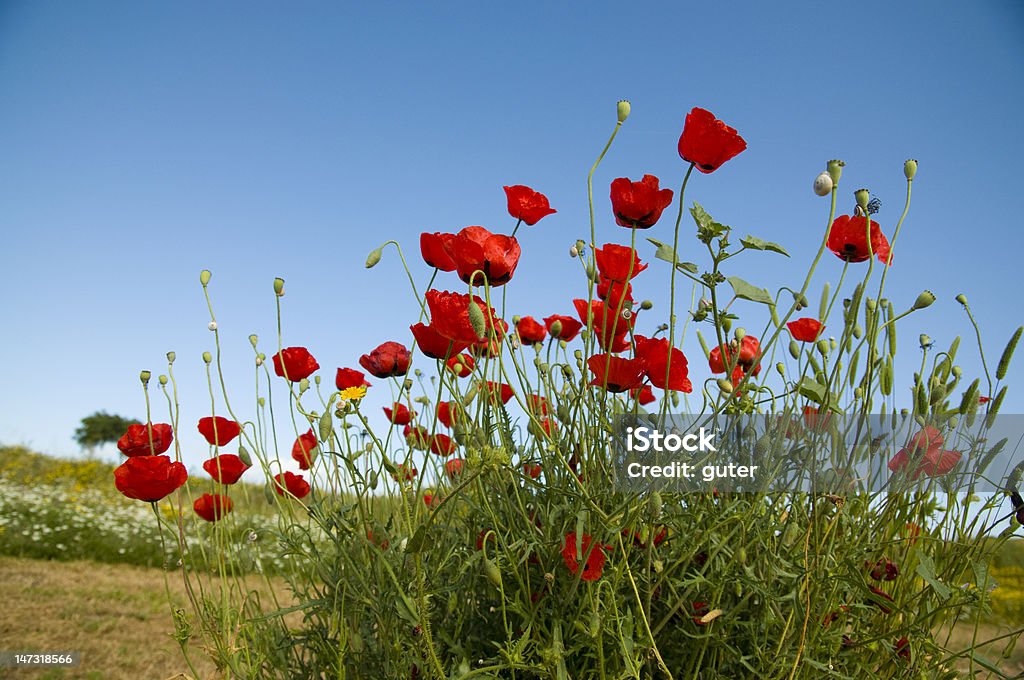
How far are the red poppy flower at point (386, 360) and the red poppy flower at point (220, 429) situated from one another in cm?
39

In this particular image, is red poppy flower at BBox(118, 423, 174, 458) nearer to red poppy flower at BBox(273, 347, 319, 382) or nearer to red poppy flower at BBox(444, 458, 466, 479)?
red poppy flower at BBox(273, 347, 319, 382)

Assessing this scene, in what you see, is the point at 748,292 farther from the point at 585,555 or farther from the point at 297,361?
the point at 297,361

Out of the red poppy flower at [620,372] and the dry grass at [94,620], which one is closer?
the red poppy flower at [620,372]

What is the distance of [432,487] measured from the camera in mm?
1811

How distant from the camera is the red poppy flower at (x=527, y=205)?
1.26 meters

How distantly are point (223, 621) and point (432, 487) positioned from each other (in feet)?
1.78

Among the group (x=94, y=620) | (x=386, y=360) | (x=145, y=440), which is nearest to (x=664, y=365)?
(x=386, y=360)

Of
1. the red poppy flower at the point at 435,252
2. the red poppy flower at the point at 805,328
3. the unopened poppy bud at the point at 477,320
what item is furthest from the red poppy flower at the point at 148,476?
the red poppy flower at the point at 805,328

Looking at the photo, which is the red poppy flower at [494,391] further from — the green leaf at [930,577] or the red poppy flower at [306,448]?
the green leaf at [930,577]

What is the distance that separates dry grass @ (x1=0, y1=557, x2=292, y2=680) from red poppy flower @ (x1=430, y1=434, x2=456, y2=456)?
1.27 m

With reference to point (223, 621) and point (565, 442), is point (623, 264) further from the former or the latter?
point (223, 621)

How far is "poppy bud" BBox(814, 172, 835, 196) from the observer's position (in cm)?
112

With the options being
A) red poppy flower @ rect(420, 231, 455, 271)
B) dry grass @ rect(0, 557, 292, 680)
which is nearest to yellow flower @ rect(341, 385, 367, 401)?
red poppy flower @ rect(420, 231, 455, 271)

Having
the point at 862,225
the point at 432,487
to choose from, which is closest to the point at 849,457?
the point at 862,225
